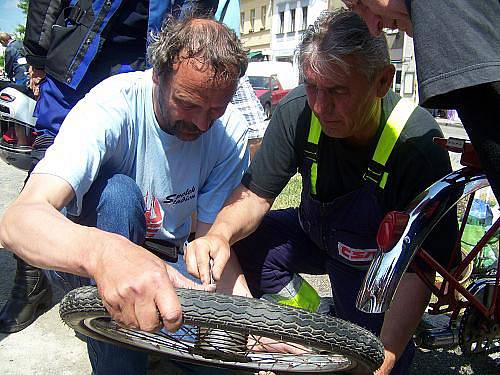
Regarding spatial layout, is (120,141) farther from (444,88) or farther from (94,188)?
(444,88)

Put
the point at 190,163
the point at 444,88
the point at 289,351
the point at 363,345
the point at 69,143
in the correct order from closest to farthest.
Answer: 1. the point at 444,88
2. the point at 363,345
3. the point at 289,351
4. the point at 69,143
5. the point at 190,163

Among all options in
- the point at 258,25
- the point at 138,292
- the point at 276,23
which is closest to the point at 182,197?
the point at 138,292

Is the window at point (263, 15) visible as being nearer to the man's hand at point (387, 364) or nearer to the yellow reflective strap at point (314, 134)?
the yellow reflective strap at point (314, 134)

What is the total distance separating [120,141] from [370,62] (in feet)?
2.85

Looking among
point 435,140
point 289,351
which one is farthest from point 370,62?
point 289,351

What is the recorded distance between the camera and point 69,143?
1.71 metres

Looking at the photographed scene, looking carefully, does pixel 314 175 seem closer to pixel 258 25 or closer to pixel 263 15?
pixel 263 15

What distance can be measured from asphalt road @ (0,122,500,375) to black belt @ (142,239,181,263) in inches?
22.1

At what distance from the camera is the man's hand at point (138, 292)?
44.3 inches

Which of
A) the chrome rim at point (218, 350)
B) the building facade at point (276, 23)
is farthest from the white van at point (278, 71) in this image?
the chrome rim at point (218, 350)

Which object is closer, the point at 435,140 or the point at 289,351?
the point at 289,351

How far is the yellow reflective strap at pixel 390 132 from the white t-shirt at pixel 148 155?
59 centimetres

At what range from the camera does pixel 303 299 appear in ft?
8.17

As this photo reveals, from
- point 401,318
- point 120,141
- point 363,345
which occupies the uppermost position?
point 120,141
